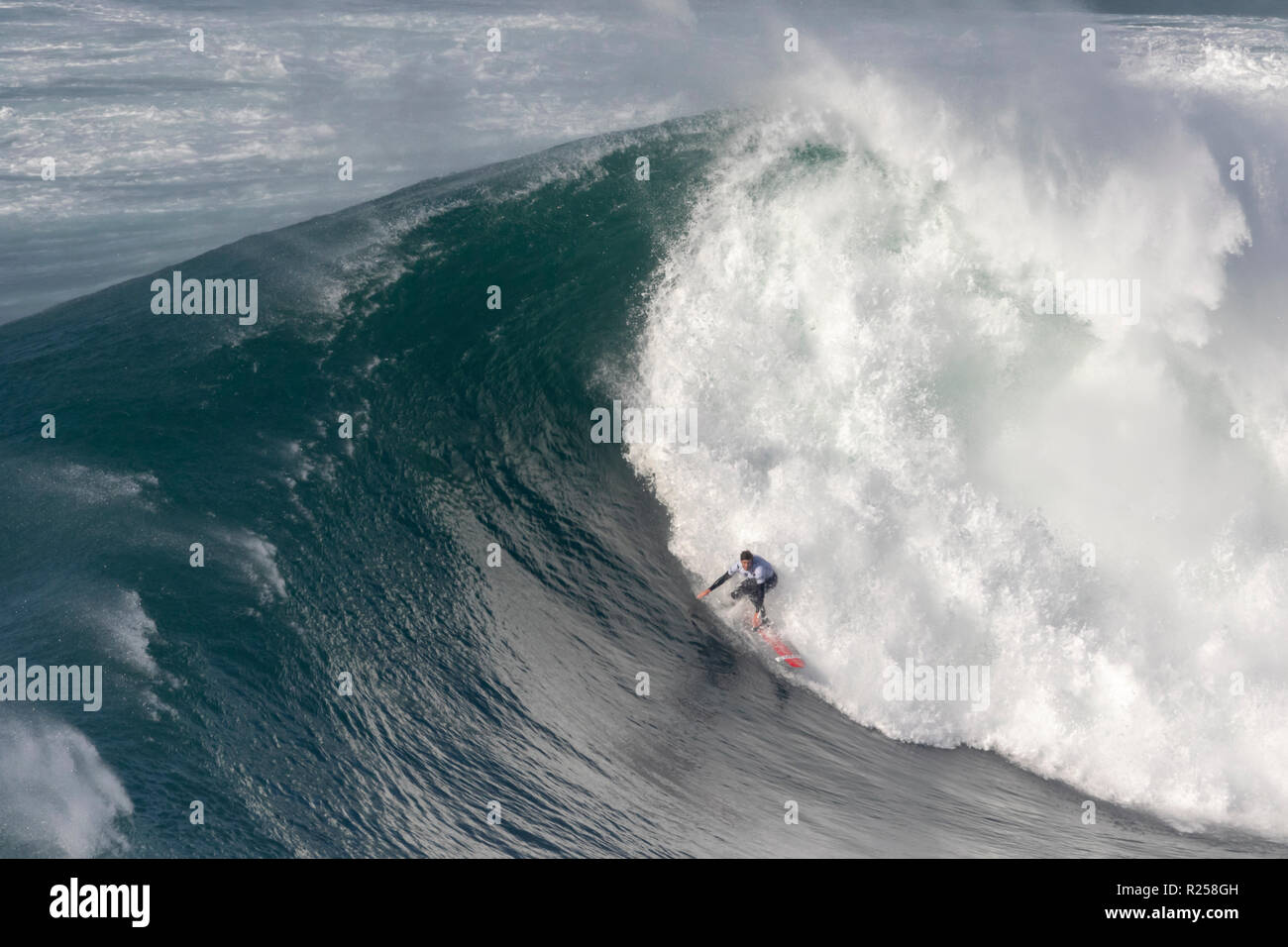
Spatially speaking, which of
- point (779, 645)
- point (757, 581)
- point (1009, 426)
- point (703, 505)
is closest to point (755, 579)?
point (757, 581)

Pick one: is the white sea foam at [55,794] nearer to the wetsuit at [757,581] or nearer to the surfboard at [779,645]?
the wetsuit at [757,581]

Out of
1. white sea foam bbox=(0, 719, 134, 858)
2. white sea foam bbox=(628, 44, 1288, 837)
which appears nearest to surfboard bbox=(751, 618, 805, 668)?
white sea foam bbox=(628, 44, 1288, 837)

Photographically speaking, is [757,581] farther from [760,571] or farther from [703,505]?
[703,505]

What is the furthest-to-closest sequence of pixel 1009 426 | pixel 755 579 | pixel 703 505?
pixel 1009 426
pixel 703 505
pixel 755 579

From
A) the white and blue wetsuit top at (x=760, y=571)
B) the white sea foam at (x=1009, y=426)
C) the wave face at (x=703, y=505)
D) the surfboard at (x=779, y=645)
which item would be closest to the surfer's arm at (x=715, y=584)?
the white and blue wetsuit top at (x=760, y=571)

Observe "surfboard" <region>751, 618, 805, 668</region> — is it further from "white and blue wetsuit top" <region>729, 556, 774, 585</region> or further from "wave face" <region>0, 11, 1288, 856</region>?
"white and blue wetsuit top" <region>729, 556, 774, 585</region>

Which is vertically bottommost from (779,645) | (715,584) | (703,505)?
(779,645)
